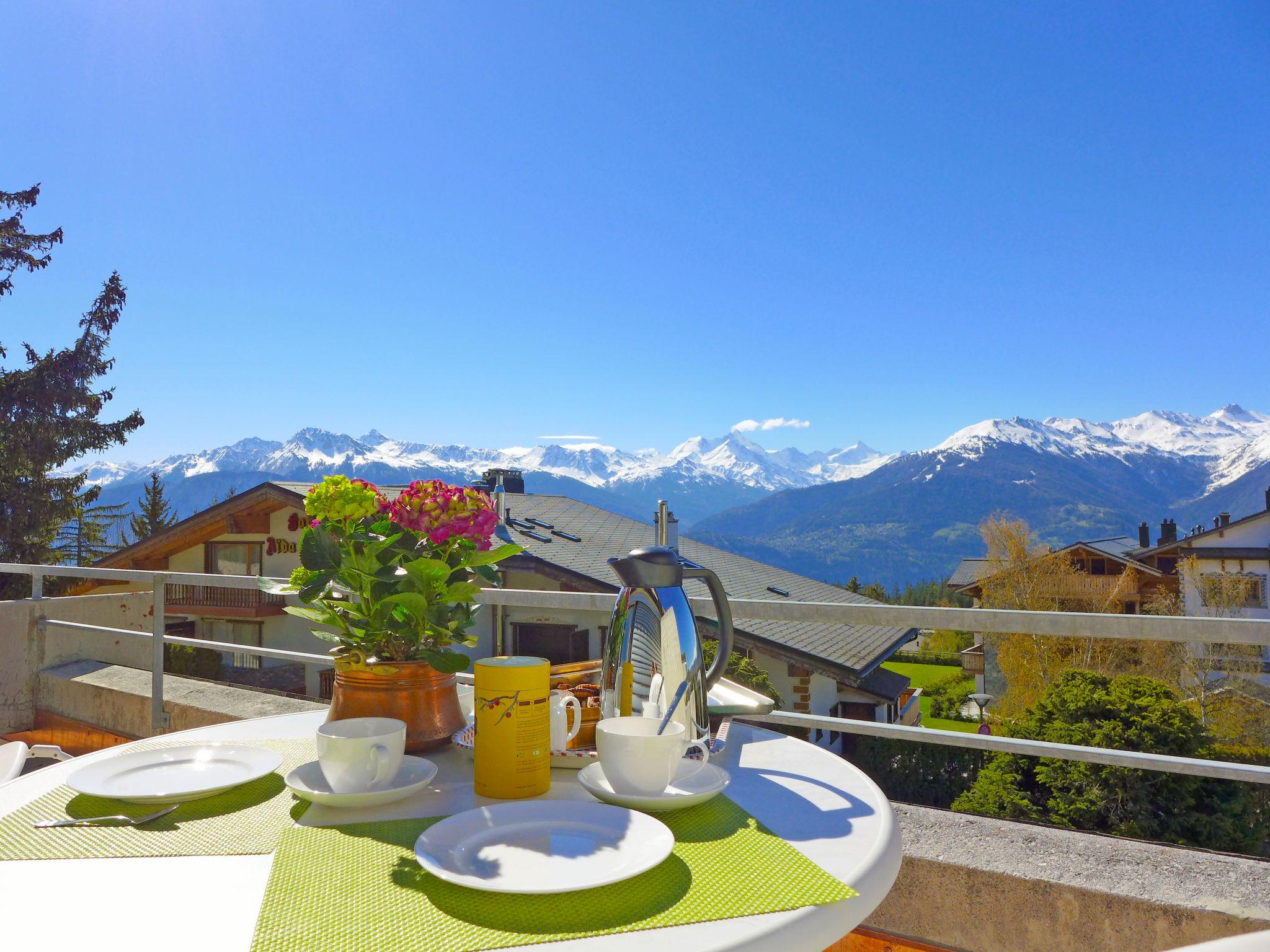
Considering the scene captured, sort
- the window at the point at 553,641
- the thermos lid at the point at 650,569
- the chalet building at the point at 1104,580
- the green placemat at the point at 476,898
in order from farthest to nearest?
the chalet building at the point at 1104,580, the window at the point at 553,641, the thermos lid at the point at 650,569, the green placemat at the point at 476,898

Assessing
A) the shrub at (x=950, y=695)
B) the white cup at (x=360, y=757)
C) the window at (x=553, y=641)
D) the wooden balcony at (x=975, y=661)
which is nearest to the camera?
→ the white cup at (x=360, y=757)

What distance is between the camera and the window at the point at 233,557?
17172 millimetres

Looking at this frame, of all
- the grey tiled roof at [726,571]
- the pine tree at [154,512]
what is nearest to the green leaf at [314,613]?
the grey tiled roof at [726,571]

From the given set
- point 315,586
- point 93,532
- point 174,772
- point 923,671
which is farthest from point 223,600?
point 923,671

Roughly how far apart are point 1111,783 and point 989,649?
31136 mm

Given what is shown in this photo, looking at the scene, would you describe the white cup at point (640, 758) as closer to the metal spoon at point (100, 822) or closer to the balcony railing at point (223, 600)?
the metal spoon at point (100, 822)

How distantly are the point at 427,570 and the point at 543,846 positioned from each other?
44 cm

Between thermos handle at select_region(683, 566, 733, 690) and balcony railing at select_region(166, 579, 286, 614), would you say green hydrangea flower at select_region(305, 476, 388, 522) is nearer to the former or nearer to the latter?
thermos handle at select_region(683, 566, 733, 690)

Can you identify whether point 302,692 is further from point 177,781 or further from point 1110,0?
point 1110,0

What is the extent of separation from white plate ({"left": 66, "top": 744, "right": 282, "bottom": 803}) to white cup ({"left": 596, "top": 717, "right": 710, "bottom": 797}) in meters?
0.47

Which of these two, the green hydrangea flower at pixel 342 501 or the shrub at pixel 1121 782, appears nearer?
the green hydrangea flower at pixel 342 501

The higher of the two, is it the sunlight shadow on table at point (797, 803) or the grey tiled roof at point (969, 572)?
the sunlight shadow on table at point (797, 803)

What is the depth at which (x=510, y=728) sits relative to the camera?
3.15ft

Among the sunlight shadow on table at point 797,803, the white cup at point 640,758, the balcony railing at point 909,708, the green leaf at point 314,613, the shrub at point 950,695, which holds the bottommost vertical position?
the shrub at point 950,695
